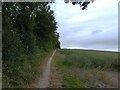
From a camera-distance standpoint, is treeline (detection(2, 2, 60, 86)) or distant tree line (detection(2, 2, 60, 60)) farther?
distant tree line (detection(2, 2, 60, 60))

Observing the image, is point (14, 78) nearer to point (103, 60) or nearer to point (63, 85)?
point (63, 85)

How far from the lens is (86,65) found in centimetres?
3647

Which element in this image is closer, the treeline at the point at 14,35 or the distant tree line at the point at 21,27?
the treeline at the point at 14,35

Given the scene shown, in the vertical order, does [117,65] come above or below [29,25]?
below

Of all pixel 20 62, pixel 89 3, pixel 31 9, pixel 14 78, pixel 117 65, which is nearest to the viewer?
pixel 14 78

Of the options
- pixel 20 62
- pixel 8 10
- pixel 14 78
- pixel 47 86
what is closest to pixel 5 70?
pixel 14 78

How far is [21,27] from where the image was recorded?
1102 inches

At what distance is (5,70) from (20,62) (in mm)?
Answer: 3725

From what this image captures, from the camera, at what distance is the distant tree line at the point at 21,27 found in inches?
763

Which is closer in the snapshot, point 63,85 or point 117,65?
point 63,85

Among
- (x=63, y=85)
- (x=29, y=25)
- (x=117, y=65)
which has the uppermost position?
(x=29, y=25)

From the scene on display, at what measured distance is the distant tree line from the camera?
1938 cm

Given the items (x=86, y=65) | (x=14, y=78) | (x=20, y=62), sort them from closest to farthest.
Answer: (x=14, y=78) < (x=20, y=62) < (x=86, y=65)

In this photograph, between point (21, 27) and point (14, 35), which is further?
point (21, 27)
